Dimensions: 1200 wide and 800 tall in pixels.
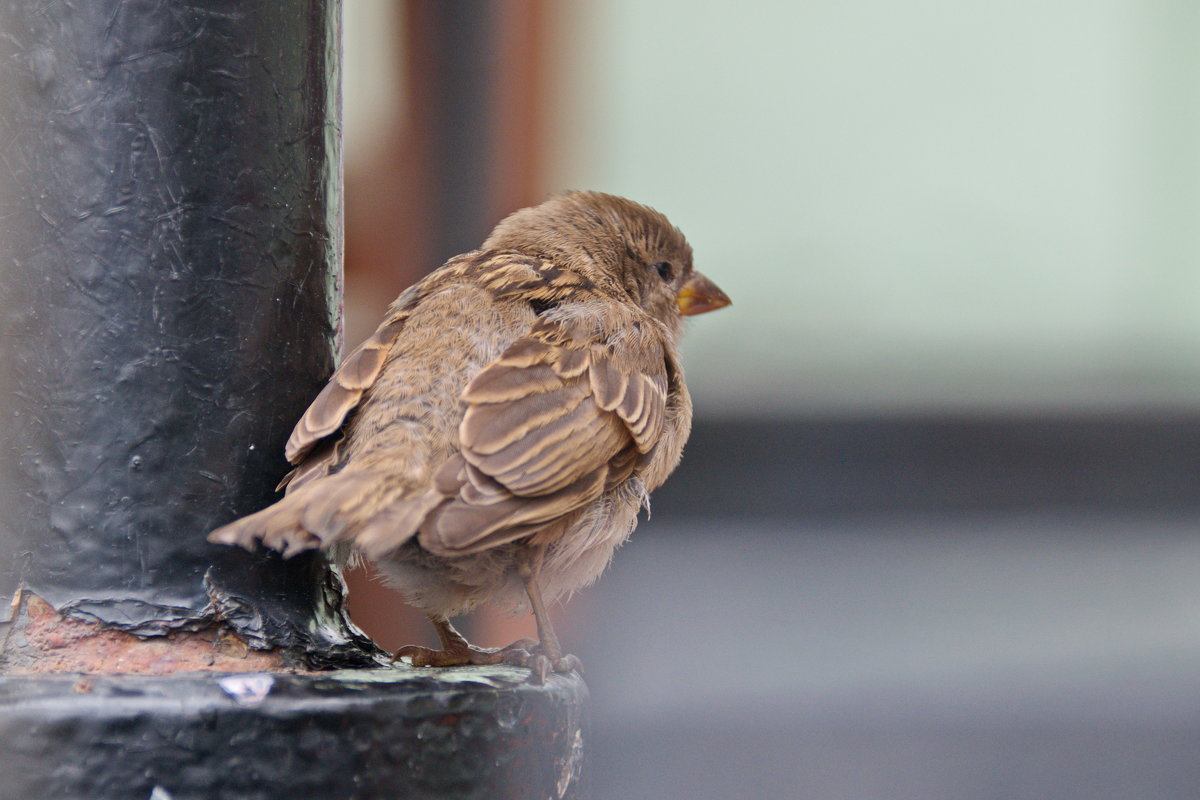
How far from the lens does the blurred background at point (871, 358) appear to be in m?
6.59

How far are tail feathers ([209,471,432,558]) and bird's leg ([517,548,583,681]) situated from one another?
0.40m

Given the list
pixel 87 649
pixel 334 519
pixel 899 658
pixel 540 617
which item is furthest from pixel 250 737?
pixel 899 658

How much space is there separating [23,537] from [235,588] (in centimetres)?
32

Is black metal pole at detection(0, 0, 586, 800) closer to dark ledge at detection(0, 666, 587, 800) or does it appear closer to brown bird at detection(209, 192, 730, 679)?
dark ledge at detection(0, 666, 587, 800)

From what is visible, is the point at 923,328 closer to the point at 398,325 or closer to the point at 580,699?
the point at 398,325

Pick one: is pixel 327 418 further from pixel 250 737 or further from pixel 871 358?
pixel 871 358

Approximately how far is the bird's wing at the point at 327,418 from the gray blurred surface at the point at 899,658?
12.2ft

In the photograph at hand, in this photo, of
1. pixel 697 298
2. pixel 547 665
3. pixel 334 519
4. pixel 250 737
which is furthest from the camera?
pixel 697 298

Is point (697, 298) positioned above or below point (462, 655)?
above

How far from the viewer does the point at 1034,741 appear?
6.52 meters

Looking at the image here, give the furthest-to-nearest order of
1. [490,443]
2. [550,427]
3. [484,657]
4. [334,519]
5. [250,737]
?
[484,657], [550,427], [490,443], [334,519], [250,737]

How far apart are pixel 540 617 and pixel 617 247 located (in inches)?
64.8

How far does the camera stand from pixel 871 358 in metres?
7.56

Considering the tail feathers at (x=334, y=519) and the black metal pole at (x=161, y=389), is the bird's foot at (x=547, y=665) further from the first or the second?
the tail feathers at (x=334, y=519)
